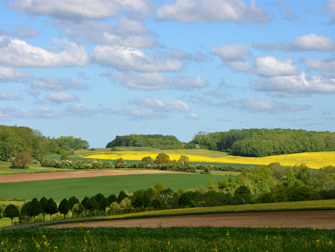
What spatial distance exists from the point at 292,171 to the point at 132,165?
4149cm

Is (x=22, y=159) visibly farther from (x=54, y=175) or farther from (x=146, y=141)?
(x=146, y=141)

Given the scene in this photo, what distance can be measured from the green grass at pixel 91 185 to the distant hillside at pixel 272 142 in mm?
52812

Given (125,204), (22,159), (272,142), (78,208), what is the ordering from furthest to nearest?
(272,142) < (22,159) < (125,204) < (78,208)

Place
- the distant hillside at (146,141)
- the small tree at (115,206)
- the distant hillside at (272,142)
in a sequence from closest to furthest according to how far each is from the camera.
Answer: the small tree at (115,206) < the distant hillside at (272,142) < the distant hillside at (146,141)

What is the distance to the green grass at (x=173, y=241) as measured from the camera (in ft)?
31.7

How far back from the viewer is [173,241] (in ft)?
34.8

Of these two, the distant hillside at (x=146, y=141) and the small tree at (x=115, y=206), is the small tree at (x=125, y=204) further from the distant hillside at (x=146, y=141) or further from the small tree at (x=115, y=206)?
the distant hillside at (x=146, y=141)

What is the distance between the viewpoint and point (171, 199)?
4738 cm

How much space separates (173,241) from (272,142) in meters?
121

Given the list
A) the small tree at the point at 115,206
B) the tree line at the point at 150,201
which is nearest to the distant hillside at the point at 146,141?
the tree line at the point at 150,201

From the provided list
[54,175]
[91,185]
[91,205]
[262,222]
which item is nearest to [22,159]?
[54,175]

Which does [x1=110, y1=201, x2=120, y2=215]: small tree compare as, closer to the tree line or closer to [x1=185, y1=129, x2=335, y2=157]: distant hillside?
the tree line

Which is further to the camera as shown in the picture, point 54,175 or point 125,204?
point 54,175

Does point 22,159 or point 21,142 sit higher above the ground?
point 21,142
